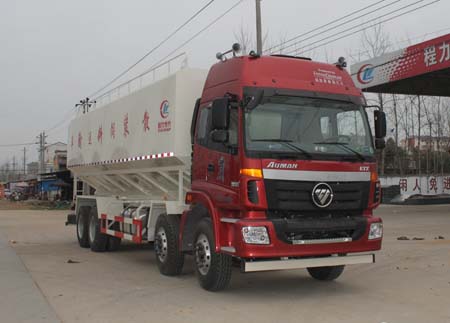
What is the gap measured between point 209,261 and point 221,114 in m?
2.16

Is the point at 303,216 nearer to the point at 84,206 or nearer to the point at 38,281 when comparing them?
the point at 38,281

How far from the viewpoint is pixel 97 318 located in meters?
6.61

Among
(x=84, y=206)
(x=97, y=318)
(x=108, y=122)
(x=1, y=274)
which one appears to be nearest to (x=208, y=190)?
(x=97, y=318)

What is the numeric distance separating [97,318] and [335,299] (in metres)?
3.23

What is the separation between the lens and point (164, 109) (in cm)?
965

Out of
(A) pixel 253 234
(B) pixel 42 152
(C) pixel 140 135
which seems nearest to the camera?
(A) pixel 253 234

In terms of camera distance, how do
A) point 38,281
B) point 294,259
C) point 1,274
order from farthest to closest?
point 1,274 → point 38,281 → point 294,259

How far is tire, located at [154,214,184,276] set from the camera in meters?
9.12

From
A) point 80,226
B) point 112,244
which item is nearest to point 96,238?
point 112,244

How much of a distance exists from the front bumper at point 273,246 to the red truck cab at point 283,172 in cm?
1

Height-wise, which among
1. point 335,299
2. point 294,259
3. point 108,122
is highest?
point 108,122

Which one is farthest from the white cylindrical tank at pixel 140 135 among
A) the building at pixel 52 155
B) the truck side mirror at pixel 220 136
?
the building at pixel 52 155

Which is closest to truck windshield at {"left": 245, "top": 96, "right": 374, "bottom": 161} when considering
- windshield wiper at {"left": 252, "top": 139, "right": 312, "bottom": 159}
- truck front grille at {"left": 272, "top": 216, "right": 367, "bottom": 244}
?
windshield wiper at {"left": 252, "top": 139, "right": 312, "bottom": 159}

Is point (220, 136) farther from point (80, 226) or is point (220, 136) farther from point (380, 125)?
point (80, 226)
